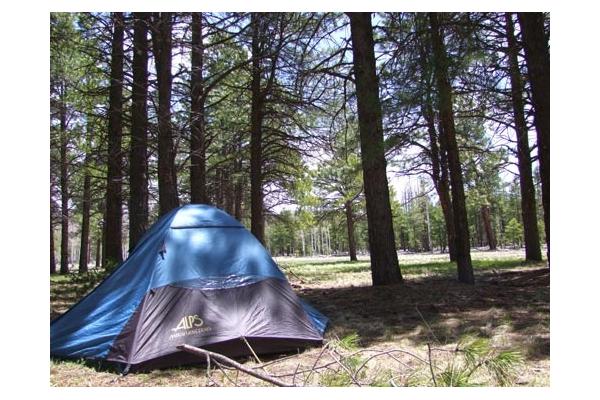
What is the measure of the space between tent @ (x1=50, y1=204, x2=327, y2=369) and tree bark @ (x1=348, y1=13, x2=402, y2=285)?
3259 millimetres

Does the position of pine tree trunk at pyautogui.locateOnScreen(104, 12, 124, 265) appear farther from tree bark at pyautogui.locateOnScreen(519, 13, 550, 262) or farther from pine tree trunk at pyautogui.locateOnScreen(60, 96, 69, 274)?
tree bark at pyautogui.locateOnScreen(519, 13, 550, 262)

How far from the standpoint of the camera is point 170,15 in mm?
7945

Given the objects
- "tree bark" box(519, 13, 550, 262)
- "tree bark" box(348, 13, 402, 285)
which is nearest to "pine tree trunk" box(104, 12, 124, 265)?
"tree bark" box(348, 13, 402, 285)

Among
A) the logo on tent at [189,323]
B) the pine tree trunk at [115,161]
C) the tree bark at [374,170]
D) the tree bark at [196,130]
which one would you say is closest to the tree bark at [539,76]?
the tree bark at [374,170]

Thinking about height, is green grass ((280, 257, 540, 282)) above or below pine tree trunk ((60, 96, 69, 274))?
below

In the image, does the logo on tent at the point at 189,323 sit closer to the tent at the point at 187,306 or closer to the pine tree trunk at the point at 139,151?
the tent at the point at 187,306

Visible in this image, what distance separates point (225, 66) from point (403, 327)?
8.50 metres

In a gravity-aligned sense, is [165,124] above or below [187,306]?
above

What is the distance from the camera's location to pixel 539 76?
5.74 meters

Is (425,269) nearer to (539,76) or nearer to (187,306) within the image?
(539,76)

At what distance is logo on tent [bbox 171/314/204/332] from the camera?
4.14m

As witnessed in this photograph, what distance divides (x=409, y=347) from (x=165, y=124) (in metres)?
5.68

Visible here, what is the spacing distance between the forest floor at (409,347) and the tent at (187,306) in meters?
0.17

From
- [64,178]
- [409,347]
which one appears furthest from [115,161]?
[409,347]
